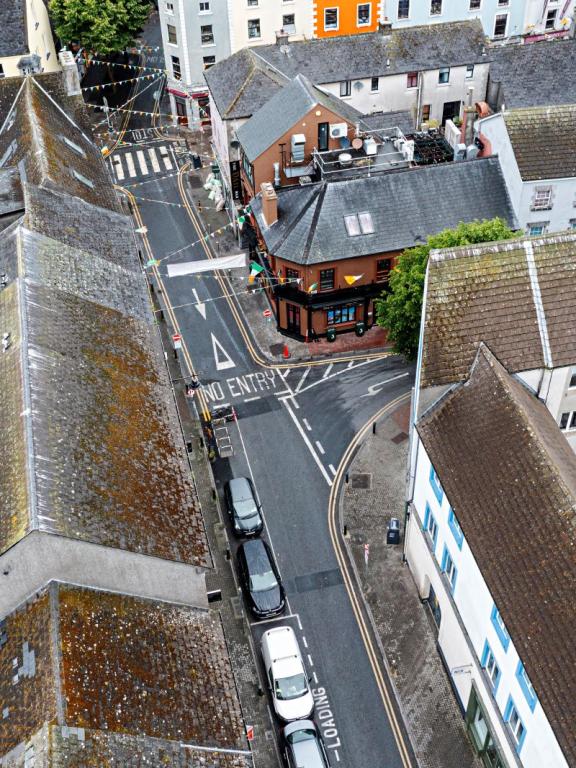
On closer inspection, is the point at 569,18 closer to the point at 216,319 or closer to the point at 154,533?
→ the point at 216,319

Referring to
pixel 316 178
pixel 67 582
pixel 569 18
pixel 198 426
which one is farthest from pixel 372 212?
pixel 569 18

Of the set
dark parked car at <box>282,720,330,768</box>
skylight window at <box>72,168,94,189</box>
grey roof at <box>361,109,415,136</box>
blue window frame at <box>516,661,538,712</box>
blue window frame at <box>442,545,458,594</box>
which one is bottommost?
dark parked car at <box>282,720,330,768</box>

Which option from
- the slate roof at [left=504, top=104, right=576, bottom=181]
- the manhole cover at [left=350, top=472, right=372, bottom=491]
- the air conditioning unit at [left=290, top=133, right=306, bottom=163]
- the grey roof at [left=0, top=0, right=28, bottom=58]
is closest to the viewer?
the manhole cover at [left=350, top=472, right=372, bottom=491]

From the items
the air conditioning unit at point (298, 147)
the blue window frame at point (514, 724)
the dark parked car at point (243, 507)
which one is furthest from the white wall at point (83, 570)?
the air conditioning unit at point (298, 147)

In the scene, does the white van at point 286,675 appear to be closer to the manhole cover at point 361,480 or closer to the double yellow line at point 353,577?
the double yellow line at point 353,577

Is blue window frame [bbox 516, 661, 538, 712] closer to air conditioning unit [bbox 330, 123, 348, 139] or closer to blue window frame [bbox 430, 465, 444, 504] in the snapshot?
blue window frame [bbox 430, 465, 444, 504]

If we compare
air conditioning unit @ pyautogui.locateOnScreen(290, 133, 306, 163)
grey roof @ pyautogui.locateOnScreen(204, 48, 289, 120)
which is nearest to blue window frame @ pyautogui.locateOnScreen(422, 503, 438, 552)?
air conditioning unit @ pyautogui.locateOnScreen(290, 133, 306, 163)
